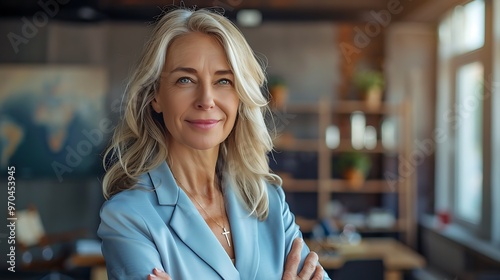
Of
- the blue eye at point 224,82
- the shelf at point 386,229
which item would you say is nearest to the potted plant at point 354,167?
the shelf at point 386,229

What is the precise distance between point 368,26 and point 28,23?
3.15 m

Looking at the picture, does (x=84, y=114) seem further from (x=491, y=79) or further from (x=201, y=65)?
(x=201, y=65)

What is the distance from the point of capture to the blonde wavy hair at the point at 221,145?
1.10 metres

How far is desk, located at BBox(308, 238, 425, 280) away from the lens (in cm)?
415

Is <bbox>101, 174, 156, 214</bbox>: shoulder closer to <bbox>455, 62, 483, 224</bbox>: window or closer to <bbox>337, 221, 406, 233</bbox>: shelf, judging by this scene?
<bbox>455, 62, 483, 224</bbox>: window

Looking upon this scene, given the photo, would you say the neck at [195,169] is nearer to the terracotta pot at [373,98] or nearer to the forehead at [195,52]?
the forehead at [195,52]

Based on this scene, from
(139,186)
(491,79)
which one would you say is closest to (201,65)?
Result: (139,186)

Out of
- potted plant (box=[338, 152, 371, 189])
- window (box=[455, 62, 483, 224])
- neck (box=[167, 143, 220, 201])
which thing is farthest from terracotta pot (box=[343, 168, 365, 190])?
neck (box=[167, 143, 220, 201])

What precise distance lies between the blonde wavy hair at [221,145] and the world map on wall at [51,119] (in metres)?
4.32

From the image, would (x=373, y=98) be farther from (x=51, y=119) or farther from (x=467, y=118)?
(x=51, y=119)

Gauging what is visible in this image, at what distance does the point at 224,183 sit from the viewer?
4.09ft

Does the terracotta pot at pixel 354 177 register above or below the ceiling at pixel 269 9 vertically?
below

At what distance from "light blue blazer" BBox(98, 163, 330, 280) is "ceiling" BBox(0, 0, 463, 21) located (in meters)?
4.02

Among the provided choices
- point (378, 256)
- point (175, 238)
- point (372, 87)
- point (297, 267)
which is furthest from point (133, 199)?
point (372, 87)
